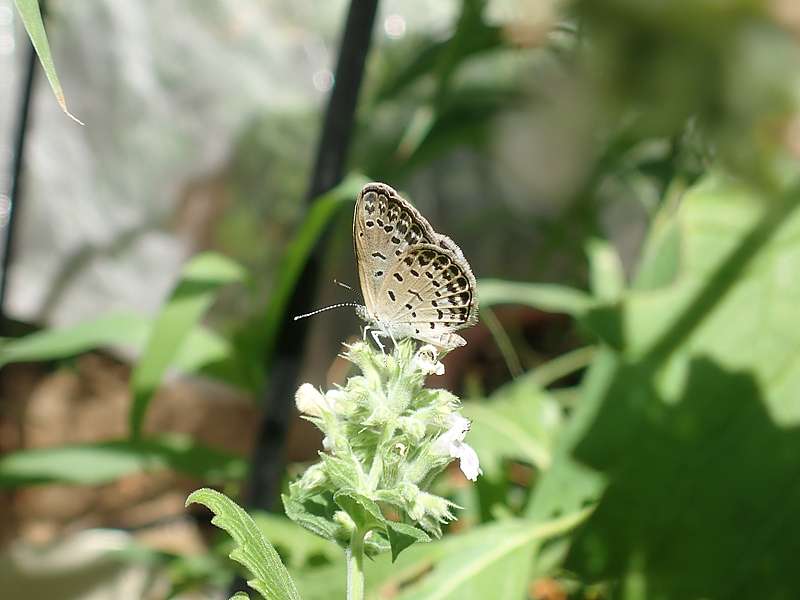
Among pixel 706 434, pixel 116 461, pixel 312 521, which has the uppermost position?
pixel 312 521

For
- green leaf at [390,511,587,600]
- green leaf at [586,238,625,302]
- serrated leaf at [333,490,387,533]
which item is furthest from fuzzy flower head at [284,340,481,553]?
green leaf at [586,238,625,302]

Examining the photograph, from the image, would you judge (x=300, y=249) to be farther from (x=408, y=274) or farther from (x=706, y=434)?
(x=706, y=434)

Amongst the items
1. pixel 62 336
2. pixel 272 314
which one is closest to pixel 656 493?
pixel 272 314

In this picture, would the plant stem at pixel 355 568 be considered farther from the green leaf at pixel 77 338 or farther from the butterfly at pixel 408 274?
the green leaf at pixel 77 338

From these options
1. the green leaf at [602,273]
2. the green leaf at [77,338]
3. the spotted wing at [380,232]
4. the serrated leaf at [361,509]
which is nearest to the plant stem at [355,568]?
the serrated leaf at [361,509]

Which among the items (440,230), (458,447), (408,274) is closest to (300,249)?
(408,274)
